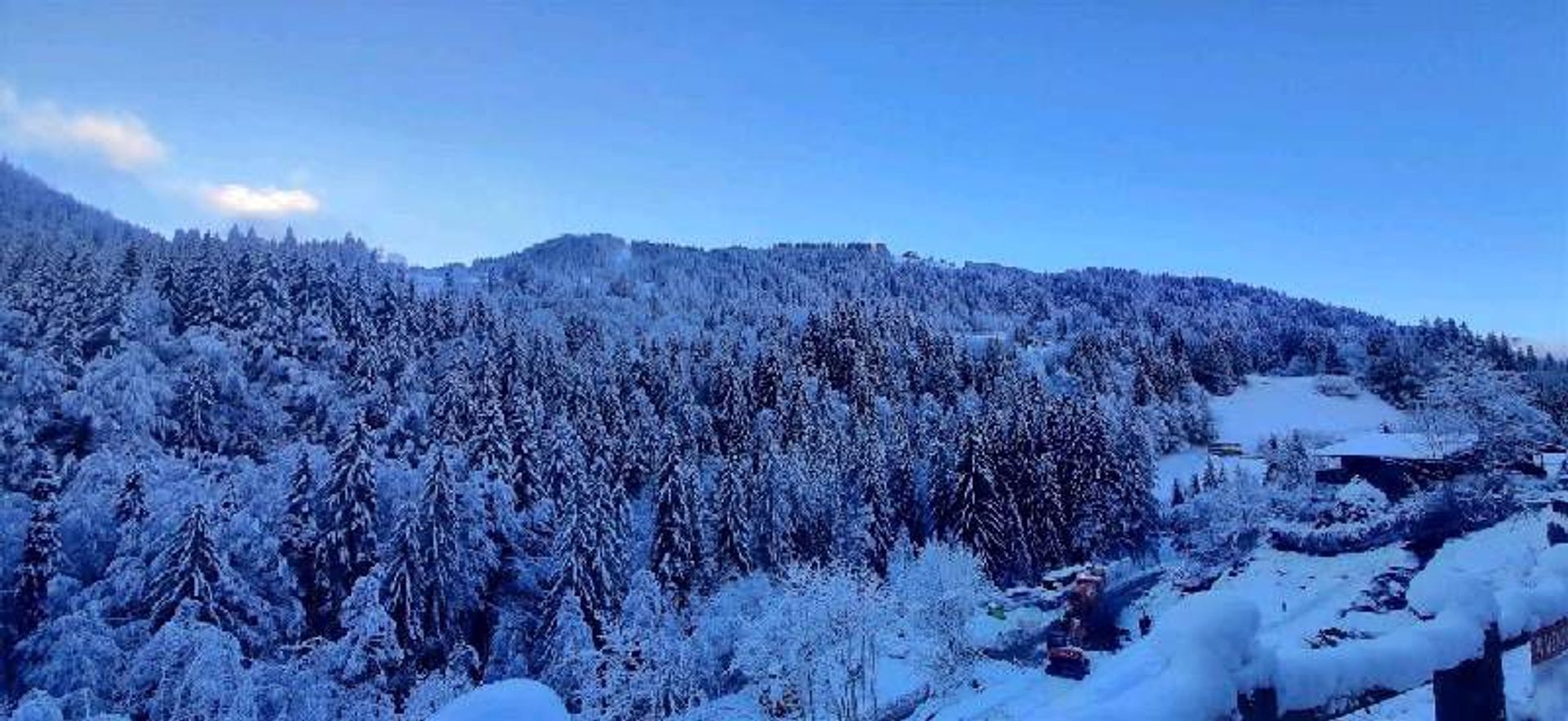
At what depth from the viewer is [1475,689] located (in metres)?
3.77

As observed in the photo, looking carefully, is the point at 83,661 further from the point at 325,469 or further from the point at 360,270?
the point at 360,270

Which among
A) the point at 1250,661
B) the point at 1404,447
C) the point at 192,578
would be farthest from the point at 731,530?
the point at 1250,661

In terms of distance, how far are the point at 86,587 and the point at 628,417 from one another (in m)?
43.4

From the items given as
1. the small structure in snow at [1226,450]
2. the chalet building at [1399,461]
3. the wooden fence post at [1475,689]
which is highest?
the wooden fence post at [1475,689]

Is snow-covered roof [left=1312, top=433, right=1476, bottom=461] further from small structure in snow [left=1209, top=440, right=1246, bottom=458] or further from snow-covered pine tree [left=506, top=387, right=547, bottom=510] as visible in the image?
snow-covered pine tree [left=506, top=387, right=547, bottom=510]

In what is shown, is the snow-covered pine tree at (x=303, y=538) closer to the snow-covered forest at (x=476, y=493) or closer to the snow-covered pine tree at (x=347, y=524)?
the snow-covered forest at (x=476, y=493)

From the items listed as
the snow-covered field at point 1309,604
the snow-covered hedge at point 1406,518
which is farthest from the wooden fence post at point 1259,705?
the snow-covered hedge at point 1406,518

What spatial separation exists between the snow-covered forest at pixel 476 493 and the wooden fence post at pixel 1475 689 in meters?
24.1

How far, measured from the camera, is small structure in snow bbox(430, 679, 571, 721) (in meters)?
2.36

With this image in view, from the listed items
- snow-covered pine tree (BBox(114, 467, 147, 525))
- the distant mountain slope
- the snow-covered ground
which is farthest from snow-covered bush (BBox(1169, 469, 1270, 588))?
the distant mountain slope

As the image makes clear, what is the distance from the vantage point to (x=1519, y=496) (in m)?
54.1

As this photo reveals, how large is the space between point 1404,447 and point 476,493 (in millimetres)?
61388

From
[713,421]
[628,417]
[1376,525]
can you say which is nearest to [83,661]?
[628,417]

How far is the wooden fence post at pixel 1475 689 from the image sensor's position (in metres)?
3.73
